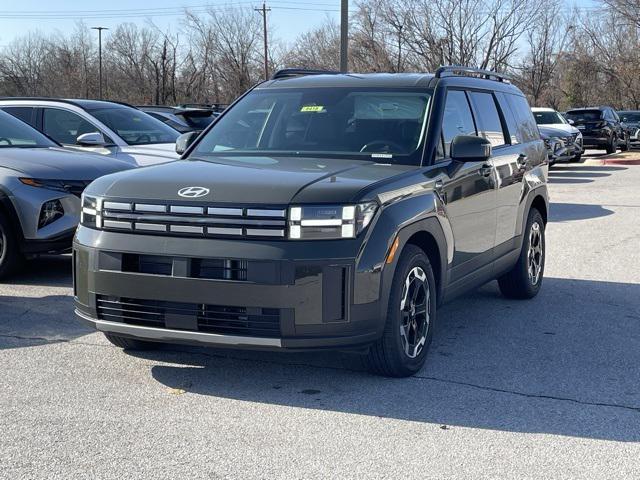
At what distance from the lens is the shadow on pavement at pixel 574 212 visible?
13.6 m

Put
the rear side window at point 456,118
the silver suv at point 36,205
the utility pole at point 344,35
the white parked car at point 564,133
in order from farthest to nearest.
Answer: the white parked car at point 564,133 → the utility pole at point 344,35 → the silver suv at point 36,205 → the rear side window at point 456,118

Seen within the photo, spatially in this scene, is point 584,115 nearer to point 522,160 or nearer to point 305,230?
point 522,160

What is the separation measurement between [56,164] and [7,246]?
904mm

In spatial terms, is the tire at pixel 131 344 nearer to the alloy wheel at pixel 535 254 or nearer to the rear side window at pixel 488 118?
the rear side window at pixel 488 118

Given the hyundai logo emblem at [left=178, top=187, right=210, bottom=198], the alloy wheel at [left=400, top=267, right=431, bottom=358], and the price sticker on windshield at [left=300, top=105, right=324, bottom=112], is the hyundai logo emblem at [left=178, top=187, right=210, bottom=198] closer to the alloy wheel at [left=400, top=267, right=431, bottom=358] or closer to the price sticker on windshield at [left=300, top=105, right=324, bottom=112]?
the alloy wheel at [left=400, top=267, right=431, bottom=358]

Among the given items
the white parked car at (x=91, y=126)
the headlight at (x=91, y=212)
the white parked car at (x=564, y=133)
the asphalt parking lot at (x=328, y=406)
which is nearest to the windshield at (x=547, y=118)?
the white parked car at (x=564, y=133)

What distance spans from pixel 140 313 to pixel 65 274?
412 centimetres

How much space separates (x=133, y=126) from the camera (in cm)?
1158

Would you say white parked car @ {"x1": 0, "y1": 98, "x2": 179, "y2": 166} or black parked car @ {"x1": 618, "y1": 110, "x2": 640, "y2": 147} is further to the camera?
black parked car @ {"x1": 618, "y1": 110, "x2": 640, "y2": 147}

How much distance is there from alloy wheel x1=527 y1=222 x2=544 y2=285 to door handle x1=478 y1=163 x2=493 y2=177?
1325 millimetres

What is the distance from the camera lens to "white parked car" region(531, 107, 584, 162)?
79.6 feet

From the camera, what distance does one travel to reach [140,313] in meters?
4.91

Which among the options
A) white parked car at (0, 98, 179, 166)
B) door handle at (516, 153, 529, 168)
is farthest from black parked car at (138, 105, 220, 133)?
door handle at (516, 153, 529, 168)

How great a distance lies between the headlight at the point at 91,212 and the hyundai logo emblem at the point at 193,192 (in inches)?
21.1
